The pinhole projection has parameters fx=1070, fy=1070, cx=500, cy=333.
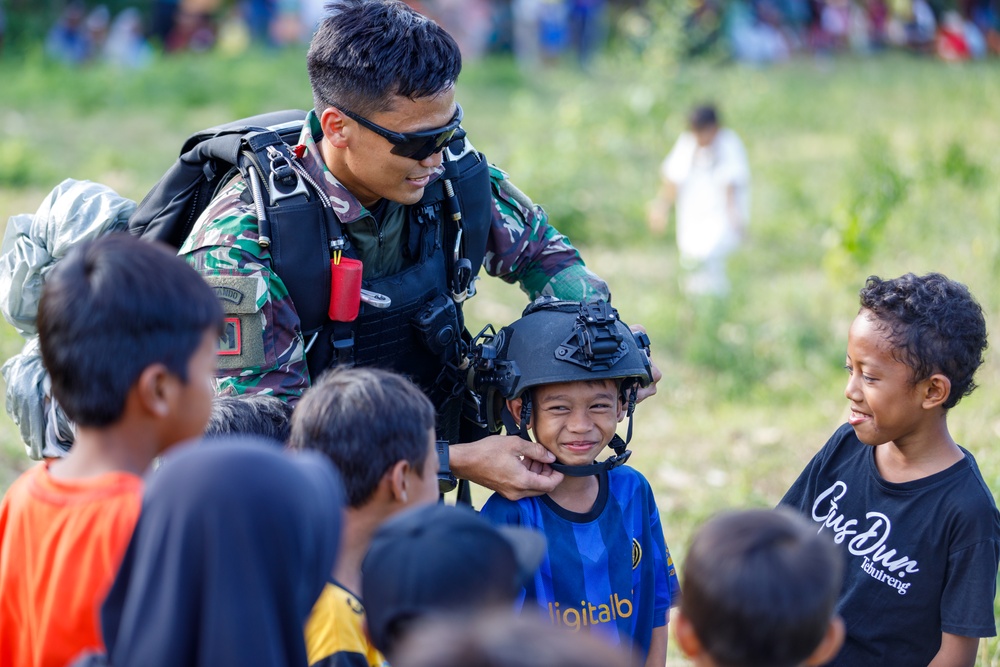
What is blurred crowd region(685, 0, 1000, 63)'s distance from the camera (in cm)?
2288

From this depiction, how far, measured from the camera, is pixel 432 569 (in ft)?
5.63

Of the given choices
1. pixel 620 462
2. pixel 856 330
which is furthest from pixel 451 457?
pixel 856 330

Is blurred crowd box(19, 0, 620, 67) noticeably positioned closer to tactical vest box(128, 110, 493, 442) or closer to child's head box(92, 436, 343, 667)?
tactical vest box(128, 110, 493, 442)

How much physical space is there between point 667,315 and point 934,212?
9.32 feet

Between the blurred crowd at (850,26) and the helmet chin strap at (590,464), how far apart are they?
20.6 metres

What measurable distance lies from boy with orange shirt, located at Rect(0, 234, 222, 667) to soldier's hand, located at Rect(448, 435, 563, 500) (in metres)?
1.21

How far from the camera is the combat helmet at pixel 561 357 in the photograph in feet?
9.32

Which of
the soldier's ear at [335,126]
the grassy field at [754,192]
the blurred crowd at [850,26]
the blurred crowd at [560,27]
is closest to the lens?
the soldier's ear at [335,126]

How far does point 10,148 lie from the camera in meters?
9.74

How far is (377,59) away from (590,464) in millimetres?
1276

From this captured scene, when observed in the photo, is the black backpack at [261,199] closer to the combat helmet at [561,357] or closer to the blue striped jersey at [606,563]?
the combat helmet at [561,357]

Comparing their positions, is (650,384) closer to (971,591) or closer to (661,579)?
(661,579)

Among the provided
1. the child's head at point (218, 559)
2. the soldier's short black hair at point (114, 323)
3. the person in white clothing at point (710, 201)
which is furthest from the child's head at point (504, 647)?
the person in white clothing at point (710, 201)

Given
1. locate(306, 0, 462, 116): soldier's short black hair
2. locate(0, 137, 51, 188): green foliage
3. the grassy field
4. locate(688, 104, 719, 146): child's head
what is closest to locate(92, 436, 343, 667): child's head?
locate(306, 0, 462, 116): soldier's short black hair
